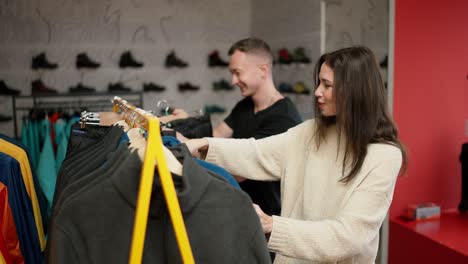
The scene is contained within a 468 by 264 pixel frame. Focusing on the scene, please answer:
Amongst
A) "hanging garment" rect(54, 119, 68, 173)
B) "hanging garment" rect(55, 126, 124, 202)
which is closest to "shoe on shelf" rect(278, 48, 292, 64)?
"hanging garment" rect(54, 119, 68, 173)

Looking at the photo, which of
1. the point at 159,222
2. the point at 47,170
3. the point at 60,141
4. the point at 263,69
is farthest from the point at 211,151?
the point at 60,141

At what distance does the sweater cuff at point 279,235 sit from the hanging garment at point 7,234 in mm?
977

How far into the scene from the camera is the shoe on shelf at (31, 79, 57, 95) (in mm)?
4070

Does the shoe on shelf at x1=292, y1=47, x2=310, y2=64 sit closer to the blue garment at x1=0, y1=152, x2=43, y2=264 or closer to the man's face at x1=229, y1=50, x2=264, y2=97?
the man's face at x1=229, y1=50, x2=264, y2=97

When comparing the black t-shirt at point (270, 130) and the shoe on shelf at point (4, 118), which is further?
the shoe on shelf at point (4, 118)

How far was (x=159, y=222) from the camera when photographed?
107 centimetres

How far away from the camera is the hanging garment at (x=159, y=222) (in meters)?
0.99

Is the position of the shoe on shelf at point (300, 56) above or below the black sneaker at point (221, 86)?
above

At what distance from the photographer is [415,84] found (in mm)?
2701

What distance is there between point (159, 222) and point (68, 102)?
344 centimetres

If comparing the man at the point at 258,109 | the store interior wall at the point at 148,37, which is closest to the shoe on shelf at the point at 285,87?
the store interior wall at the point at 148,37

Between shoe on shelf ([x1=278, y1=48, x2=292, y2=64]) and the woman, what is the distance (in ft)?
7.41

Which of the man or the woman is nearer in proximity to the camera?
the woman

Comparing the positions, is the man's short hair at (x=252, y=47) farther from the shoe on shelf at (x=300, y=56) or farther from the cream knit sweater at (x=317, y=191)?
the shoe on shelf at (x=300, y=56)
